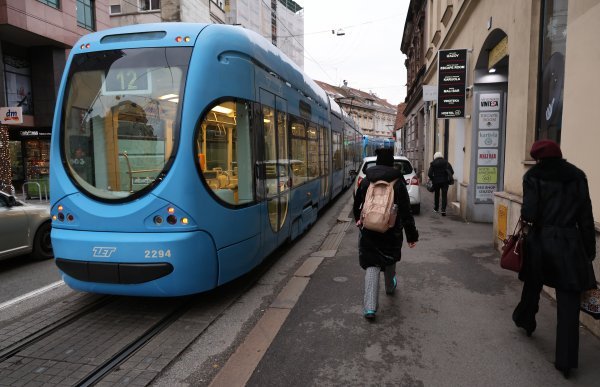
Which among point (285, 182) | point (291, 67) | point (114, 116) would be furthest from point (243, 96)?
point (291, 67)

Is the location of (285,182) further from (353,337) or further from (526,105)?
(526,105)

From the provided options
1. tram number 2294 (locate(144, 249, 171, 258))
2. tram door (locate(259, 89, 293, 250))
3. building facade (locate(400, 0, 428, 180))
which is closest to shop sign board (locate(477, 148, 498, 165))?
tram door (locate(259, 89, 293, 250))

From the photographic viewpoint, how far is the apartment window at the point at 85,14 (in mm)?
22453

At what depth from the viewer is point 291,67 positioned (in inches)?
286

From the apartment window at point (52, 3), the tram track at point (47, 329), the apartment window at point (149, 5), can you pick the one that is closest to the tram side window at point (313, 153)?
the tram track at point (47, 329)

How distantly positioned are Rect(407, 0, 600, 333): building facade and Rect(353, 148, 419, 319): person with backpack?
5.62 feet

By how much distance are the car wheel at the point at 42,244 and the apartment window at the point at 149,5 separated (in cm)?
3069

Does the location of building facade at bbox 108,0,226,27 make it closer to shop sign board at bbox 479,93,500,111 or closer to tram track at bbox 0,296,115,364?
shop sign board at bbox 479,93,500,111

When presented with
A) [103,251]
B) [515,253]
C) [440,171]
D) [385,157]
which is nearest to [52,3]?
[440,171]

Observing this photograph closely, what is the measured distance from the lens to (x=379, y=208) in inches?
159

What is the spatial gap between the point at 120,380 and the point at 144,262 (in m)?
1.10

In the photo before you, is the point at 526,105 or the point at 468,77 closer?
the point at 526,105

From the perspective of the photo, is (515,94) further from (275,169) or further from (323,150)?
(323,150)

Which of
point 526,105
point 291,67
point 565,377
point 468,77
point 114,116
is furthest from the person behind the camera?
point 468,77
